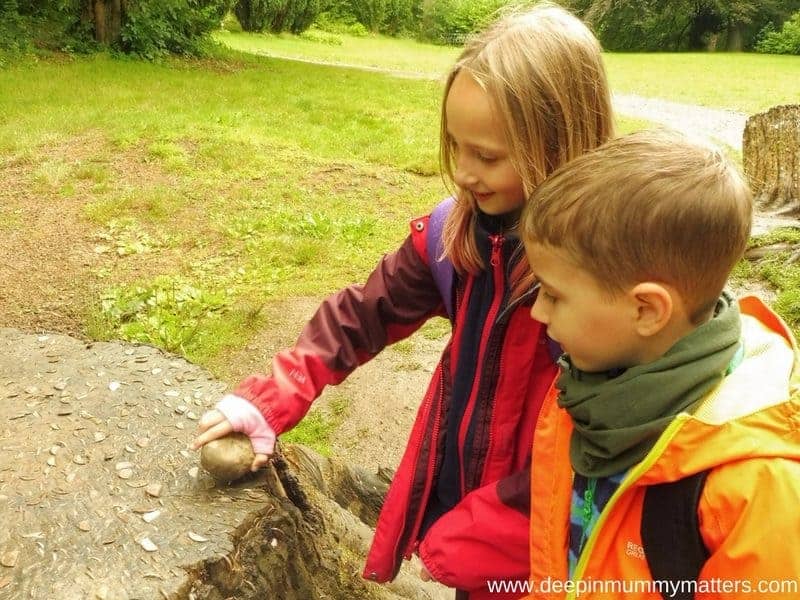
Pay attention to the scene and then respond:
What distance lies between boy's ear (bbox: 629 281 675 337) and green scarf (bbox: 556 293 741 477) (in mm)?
54

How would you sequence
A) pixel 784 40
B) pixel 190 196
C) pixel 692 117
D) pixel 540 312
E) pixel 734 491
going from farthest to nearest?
pixel 784 40
pixel 692 117
pixel 190 196
pixel 540 312
pixel 734 491

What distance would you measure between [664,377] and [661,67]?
21.8m

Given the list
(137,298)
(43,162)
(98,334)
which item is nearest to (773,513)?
(98,334)

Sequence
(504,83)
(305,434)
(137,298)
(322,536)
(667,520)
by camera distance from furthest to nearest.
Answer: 1. (137,298)
2. (305,434)
3. (322,536)
4. (504,83)
5. (667,520)

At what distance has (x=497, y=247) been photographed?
1646 millimetres

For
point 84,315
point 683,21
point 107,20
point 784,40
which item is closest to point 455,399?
point 84,315

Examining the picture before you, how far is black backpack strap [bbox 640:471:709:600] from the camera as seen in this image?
3.94 feet

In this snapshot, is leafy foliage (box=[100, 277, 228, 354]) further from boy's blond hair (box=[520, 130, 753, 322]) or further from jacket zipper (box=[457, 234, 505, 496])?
boy's blond hair (box=[520, 130, 753, 322])

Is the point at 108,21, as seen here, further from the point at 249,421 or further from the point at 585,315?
the point at 585,315

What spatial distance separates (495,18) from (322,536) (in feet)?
5.10

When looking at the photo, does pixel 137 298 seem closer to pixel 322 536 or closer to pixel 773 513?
pixel 322 536

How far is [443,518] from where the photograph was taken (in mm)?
1759

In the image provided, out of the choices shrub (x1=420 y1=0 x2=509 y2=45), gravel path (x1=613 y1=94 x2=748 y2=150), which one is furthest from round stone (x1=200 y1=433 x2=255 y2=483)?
shrub (x1=420 y1=0 x2=509 y2=45)

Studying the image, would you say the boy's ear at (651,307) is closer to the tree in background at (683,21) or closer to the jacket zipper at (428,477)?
the jacket zipper at (428,477)
